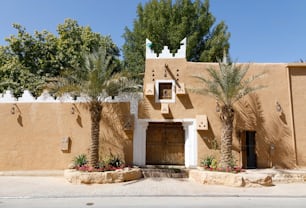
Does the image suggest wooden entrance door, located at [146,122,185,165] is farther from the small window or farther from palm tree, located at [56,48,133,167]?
palm tree, located at [56,48,133,167]

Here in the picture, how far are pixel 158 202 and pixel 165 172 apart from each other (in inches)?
154

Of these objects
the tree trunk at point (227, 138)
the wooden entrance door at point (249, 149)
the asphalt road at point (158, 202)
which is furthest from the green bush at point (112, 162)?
the wooden entrance door at point (249, 149)

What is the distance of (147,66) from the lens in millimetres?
12805

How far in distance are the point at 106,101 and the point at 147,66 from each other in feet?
10.1

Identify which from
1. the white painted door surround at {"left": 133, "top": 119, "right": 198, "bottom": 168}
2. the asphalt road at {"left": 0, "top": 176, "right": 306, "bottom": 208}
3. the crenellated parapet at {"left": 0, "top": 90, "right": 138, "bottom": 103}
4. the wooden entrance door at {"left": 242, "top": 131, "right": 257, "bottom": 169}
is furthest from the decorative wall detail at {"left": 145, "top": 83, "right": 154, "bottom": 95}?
the wooden entrance door at {"left": 242, "top": 131, "right": 257, "bottom": 169}

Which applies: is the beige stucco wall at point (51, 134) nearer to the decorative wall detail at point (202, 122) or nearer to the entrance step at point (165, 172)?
the entrance step at point (165, 172)

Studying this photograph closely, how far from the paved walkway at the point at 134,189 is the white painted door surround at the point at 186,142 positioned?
66.2 inches

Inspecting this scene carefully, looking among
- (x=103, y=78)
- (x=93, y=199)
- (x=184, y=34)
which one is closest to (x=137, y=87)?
(x=103, y=78)

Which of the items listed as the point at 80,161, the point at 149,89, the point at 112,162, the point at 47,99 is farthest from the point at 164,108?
the point at 47,99

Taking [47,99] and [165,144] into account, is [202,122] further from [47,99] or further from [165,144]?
[47,99]

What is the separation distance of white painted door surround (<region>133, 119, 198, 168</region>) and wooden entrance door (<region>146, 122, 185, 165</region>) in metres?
0.66

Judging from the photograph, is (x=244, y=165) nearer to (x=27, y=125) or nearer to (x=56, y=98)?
(x=56, y=98)

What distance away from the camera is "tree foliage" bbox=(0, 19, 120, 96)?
57.6 feet

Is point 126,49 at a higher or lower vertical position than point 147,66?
higher
